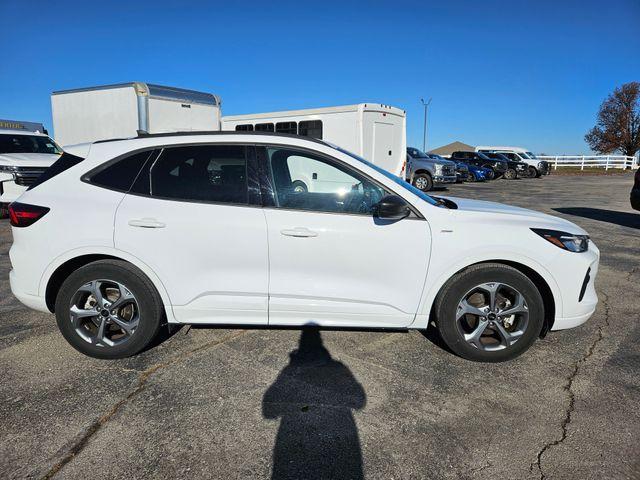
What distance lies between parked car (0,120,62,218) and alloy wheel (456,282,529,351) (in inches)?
353

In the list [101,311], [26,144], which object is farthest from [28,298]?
[26,144]

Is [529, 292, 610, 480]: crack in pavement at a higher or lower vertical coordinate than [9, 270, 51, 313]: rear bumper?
lower

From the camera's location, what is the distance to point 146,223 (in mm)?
3146

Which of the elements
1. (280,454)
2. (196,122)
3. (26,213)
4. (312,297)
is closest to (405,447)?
(280,454)

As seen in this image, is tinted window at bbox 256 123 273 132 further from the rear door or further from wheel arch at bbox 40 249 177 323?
wheel arch at bbox 40 249 177 323

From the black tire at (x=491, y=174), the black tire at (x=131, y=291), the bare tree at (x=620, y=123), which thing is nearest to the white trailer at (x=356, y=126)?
the black tire at (x=131, y=291)

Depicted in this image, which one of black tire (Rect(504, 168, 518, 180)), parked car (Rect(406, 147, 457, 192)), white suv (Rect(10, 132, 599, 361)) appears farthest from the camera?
black tire (Rect(504, 168, 518, 180))

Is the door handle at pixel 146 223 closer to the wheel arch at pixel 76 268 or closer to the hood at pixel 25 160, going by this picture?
the wheel arch at pixel 76 268

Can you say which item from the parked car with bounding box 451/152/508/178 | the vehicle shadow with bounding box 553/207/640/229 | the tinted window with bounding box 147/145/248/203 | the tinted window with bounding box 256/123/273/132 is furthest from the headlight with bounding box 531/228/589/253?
the parked car with bounding box 451/152/508/178

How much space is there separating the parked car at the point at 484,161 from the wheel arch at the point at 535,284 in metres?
26.5

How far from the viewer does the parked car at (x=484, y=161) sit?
28.2 meters

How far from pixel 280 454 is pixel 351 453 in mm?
385

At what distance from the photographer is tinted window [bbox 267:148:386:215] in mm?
3195

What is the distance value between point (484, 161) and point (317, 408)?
28537 millimetres
